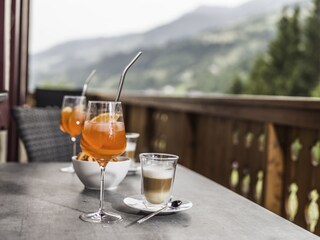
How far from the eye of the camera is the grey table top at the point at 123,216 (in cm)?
91

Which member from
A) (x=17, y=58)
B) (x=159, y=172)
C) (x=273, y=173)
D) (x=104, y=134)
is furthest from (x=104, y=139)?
(x=17, y=58)

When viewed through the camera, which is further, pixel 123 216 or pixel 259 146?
pixel 259 146

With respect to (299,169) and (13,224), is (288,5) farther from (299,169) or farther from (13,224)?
(13,224)

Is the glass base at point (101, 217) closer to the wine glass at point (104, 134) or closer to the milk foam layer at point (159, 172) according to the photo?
the wine glass at point (104, 134)

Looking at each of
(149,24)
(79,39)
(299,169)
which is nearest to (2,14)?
(299,169)

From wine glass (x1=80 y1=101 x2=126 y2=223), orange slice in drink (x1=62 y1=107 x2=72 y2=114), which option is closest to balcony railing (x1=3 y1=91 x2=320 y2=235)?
orange slice in drink (x1=62 y1=107 x2=72 y2=114)

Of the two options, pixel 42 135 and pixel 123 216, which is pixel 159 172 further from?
pixel 42 135

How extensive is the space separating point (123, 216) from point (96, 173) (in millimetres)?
Result: 271

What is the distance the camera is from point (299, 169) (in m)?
2.14

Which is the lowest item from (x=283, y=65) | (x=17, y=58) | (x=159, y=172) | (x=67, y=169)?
(x=67, y=169)

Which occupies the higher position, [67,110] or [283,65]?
[283,65]

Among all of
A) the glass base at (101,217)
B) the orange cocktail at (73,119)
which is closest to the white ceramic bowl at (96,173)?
the glass base at (101,217)

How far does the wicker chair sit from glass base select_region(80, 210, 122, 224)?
108cm

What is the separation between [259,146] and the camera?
244cm
